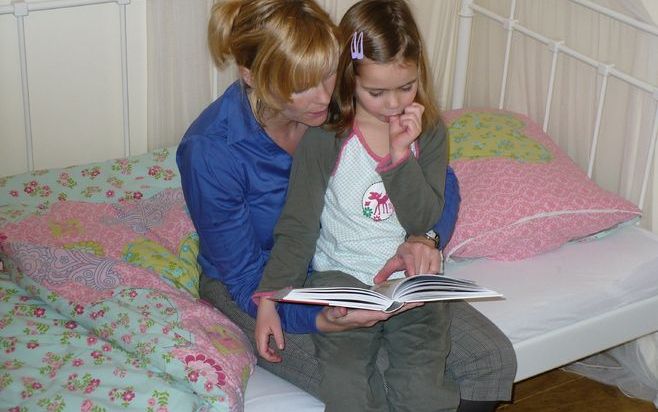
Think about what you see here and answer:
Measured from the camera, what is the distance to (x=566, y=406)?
2338 mm

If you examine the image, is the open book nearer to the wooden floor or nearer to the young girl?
the young girl

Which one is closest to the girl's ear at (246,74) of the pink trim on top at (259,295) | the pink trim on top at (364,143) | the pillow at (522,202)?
the pink trim on top at (364,143)

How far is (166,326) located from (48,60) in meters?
0.88

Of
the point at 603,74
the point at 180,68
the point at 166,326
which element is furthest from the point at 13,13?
the point at 603,74

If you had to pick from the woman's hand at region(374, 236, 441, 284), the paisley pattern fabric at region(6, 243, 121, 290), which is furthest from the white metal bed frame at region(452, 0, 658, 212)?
the paisley pattern fabric at region(6, 243, 121, 290)

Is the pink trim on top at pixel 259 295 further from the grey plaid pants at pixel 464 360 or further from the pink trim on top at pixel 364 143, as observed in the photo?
the pink trim on top at pixel 364 143

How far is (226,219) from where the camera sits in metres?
1.75

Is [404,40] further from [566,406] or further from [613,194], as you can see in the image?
[566,406]

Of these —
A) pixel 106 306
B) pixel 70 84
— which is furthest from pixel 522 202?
pixel 70 84

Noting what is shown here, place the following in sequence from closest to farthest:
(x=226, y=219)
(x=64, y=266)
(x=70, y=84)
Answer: (x=226, y=219) → (x=64, y=266) → (x=70, y=84)

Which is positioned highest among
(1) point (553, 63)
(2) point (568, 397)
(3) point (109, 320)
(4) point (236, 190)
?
(1) point (553, 63)

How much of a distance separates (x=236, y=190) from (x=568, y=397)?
1.08m

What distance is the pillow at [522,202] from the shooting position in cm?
208

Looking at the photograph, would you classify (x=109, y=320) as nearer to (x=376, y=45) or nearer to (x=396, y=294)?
(x=396, y=294)
